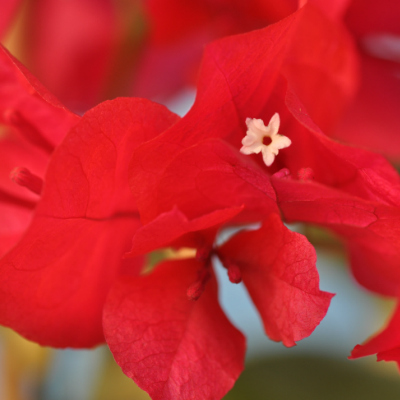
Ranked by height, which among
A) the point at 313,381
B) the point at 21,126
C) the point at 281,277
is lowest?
the point at 313,381

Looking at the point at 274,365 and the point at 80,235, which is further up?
Answer: the point at 80,235

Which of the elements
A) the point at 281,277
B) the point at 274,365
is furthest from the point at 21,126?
the point at 274,365

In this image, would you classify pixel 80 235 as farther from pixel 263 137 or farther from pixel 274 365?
pixel 274 365

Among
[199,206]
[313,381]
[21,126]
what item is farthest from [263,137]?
[313,381]

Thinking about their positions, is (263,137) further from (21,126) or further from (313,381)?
(313,381)

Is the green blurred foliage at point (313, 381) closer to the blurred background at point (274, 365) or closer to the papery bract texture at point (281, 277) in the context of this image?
the blurred background at point (274, 365)

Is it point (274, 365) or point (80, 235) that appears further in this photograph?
point (274, 365)

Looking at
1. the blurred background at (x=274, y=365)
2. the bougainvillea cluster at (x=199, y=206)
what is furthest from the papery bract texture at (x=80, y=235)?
the blurred background at (x=274, y=365)
